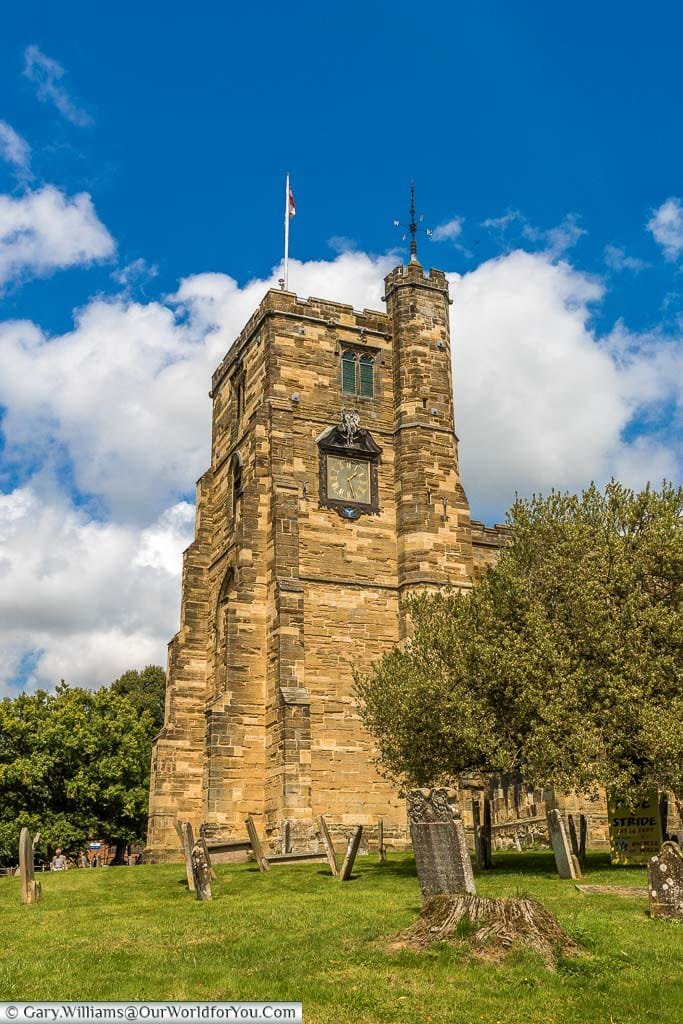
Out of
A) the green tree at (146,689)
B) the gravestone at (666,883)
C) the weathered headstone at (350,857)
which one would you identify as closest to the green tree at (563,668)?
the weathered headstone at (350,857)

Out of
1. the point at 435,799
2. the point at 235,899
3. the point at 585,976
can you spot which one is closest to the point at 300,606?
the point at 235,899

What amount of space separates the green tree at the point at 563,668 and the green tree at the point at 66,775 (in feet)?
75.9

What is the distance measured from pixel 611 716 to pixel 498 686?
258cm

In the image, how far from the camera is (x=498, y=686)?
21266 mm

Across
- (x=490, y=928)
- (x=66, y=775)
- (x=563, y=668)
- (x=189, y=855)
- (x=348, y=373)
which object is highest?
(x=348, y=373)

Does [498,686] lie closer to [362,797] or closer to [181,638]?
[362,797]

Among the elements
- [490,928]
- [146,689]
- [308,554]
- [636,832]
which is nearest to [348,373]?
[308,554]

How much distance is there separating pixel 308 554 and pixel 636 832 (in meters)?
15.1

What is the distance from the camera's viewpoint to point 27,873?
1828 cm

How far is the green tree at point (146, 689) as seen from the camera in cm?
6038

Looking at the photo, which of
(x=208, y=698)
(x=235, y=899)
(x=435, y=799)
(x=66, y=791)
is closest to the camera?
(x=435, y=799)

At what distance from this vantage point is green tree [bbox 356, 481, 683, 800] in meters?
19.6

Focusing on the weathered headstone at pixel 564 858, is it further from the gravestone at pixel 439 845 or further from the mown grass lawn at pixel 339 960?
the gravestone at pixel 439 845

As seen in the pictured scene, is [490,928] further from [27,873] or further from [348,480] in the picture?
[348,480]
